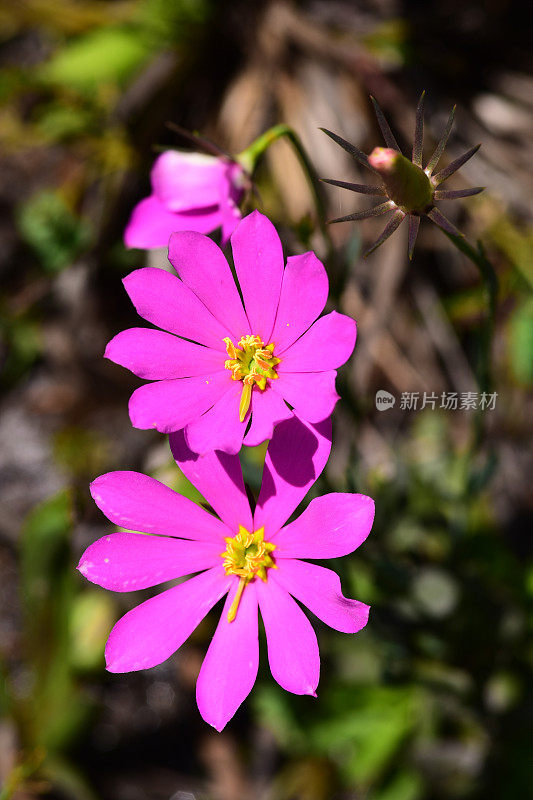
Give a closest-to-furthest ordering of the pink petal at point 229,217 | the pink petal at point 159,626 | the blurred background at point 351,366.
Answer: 1. the pink petal at point 159,626
2. the pink petal at point 229,217
3. the blurred background at point 351,366

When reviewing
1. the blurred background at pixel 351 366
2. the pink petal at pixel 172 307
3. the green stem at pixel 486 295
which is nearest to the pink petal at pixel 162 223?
the pink petal at pixel 172 307

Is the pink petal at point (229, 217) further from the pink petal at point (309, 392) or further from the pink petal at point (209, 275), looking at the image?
the pink petal at point (309, 392)

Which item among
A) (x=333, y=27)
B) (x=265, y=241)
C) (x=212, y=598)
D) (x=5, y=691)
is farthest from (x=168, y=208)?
(x=333, y=27)

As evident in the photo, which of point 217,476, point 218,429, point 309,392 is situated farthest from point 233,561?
point 309,392

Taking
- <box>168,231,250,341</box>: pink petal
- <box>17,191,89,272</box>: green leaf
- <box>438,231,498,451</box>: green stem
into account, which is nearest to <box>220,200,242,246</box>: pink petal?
<box>168,231,250,341</box>: pink petal

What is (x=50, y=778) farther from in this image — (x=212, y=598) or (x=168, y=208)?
(x=168, y=208)

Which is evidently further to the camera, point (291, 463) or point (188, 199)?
point (188, 199)

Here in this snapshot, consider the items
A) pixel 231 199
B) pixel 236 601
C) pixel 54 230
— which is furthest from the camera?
pixel 54 230

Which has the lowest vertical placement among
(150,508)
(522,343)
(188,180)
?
(150,508)

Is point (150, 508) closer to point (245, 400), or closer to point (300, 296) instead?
point (245, 400)
